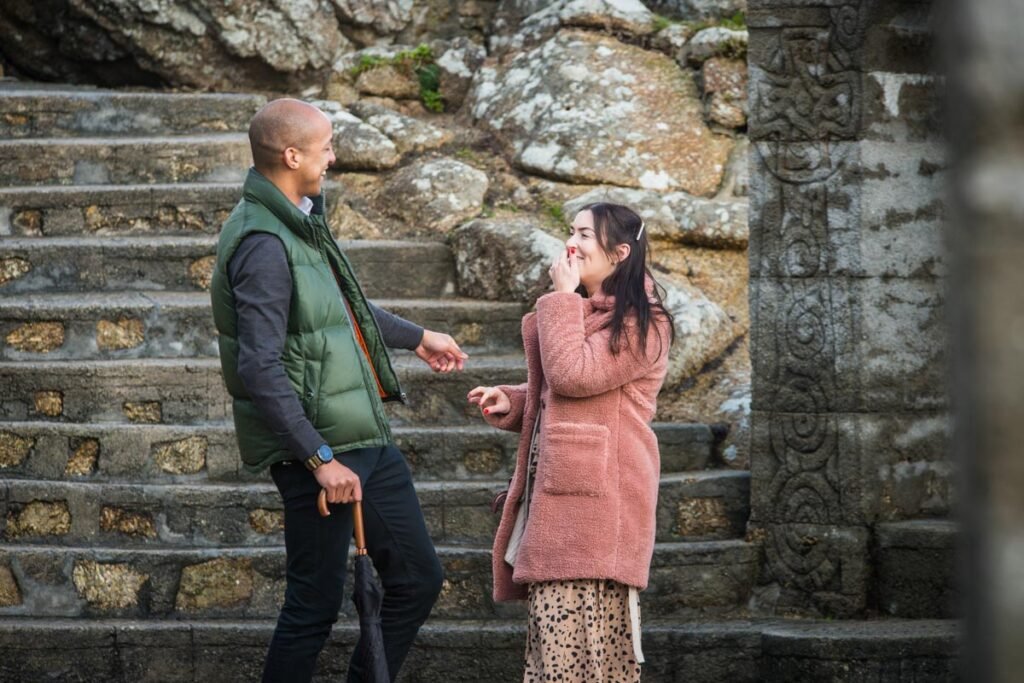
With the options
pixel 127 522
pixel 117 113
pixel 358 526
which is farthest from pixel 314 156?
Answer: pixel 117 113

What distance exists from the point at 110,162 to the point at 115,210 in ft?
1.22

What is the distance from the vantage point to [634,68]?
7.45 meters

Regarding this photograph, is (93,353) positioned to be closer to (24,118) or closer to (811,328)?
(24,118)

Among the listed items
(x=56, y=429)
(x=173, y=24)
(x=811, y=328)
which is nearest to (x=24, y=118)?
(x=173, y=24)

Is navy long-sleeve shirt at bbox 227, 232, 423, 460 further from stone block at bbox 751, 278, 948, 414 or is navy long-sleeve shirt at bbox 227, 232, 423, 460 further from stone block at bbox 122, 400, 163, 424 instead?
stone block at bbox 122, 400, 163, 424

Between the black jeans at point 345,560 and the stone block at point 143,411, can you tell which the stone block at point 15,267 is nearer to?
the stone block at point 143,411

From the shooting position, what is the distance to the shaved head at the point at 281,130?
3.82m

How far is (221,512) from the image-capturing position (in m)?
5.50

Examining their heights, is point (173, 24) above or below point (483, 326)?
above

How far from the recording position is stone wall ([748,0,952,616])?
5203 mm

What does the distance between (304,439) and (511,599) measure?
869mm

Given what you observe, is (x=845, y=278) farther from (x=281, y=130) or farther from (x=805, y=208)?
(x=281, y=130)

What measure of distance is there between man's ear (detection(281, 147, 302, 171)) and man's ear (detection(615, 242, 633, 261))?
90 cm

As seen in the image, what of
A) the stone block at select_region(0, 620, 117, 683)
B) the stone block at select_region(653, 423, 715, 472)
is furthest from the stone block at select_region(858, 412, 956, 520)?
the stone block at select_region(0, 620, 117, 683)
